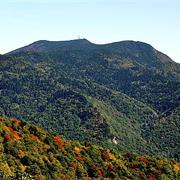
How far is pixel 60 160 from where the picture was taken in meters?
108

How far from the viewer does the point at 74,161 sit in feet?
362

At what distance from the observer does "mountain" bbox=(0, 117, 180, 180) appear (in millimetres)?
95419

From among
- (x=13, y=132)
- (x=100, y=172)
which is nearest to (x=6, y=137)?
(x=13, y=132)

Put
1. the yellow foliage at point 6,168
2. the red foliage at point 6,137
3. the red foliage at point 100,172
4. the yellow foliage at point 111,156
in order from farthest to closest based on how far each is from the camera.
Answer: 1. the yellow foliage at point 111,156
2. the red foliage at point 100,172
3. the red foliage at point 6,137
4. the yellow foliage at point 6,168

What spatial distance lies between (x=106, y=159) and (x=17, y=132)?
2553 cm

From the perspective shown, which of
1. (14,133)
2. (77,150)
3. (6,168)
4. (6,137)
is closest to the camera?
(6,168)

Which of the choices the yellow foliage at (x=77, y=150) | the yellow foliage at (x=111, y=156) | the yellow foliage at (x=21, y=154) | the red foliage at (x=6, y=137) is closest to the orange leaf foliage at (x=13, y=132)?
the red foliage at (x=6, y=137)

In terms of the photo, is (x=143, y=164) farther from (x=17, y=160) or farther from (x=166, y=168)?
(x=17, y=160)

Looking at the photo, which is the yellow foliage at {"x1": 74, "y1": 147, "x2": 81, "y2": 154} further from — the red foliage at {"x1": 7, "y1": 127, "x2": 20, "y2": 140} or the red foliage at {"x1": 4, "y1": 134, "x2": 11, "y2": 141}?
the red foliage at {"x1": 4, "y1": 134, "x2": 11, "y2": 141}

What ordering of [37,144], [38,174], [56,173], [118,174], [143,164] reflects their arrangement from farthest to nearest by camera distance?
[143,164], [118,174], [37,144], [56,173], [38,174]

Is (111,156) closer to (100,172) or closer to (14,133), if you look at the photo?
(100,172)

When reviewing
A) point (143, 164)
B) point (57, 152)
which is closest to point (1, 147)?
point (57, 152)

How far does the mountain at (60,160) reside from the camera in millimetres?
95419

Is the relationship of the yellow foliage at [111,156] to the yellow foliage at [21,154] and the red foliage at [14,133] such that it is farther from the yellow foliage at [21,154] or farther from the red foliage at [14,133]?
the yellow foliage at [21,154]
